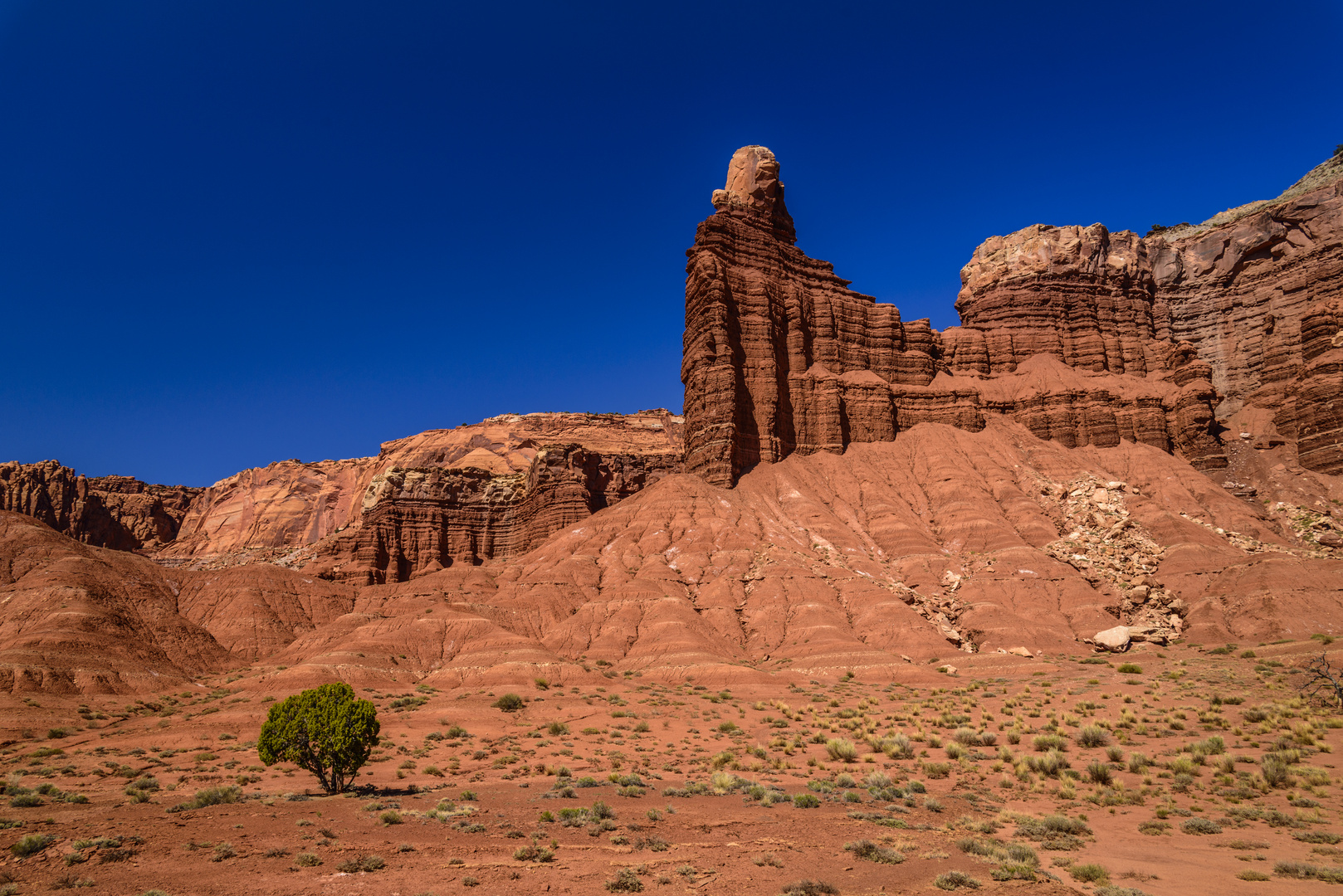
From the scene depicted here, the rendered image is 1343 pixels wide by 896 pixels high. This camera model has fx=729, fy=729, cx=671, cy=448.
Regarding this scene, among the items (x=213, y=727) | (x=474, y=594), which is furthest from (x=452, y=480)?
(x=213, y=727)

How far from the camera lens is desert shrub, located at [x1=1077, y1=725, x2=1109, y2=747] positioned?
26953 millimetres

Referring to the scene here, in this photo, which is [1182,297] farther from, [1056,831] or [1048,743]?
[1056,831]

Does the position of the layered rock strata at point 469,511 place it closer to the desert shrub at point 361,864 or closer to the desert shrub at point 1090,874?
the desert shrub at point 361,864

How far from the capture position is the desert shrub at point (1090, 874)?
14.0 meters

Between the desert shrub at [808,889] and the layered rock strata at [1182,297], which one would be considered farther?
the layered rock strata at [1182,297]

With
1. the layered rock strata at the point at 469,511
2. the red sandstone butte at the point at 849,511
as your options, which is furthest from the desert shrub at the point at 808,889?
the layered rock strata at the point at 469,511

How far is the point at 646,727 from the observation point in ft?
115

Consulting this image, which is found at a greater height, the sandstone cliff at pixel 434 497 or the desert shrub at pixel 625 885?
the sandstone cliff at pixel 434 497

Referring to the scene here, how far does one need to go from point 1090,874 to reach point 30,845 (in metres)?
20.4

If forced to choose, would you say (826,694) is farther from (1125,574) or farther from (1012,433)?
(1012,433)

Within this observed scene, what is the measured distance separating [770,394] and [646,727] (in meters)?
43.0

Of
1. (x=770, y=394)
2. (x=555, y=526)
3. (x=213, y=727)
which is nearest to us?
(x=213, y=727)

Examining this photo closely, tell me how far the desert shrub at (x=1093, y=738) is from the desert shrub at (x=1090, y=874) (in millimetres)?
14590

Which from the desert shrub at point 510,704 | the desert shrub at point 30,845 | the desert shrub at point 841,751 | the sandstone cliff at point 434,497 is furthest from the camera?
the sandstone cliff at point 434,497
